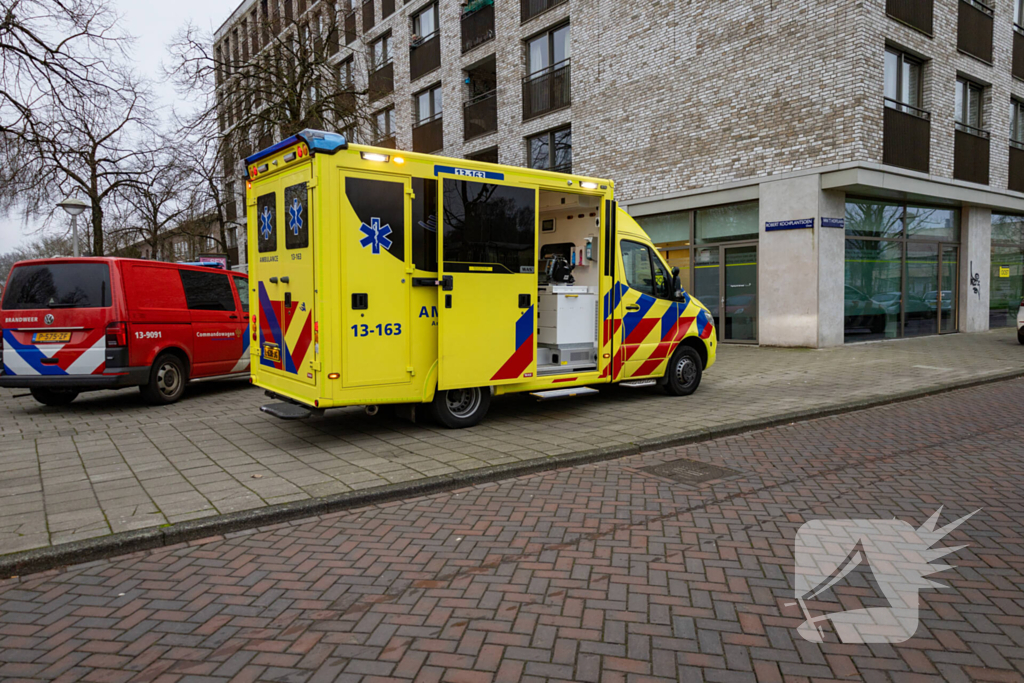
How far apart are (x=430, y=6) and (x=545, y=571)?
26.1 metres

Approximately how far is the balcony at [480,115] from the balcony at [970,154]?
1334 cm

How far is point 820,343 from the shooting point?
49.2 ft

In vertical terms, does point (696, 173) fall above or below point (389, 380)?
above

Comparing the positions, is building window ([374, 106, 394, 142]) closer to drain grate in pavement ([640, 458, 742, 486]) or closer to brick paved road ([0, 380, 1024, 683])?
drain grate in pavement ([640, 458, 742, 486])

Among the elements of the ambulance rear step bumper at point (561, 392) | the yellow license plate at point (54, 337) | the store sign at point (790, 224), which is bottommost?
the ambulance rear step bumper at point (561, 392)

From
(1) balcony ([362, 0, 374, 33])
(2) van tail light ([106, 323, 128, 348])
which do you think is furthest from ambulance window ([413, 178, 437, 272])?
(1) balcony ([362, 0, 374, 33])

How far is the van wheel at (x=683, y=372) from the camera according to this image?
31.4ft

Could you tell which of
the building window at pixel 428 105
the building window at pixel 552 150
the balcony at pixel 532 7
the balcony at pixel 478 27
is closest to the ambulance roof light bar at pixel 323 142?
the building window at pixel 552 150

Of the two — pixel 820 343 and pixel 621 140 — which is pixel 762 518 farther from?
pixel 621 140

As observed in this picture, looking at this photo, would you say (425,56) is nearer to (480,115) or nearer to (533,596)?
(480,115)

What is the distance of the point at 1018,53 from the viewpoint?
19375 millimetres

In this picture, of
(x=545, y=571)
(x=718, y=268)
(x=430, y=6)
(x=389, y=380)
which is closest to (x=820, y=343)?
(x=718, y=268)

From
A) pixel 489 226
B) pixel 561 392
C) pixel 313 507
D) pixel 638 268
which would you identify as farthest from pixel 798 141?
pixel 313 507

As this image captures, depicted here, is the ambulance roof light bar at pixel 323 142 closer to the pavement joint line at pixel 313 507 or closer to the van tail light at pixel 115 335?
the pavement joint line at pixel 313 507
